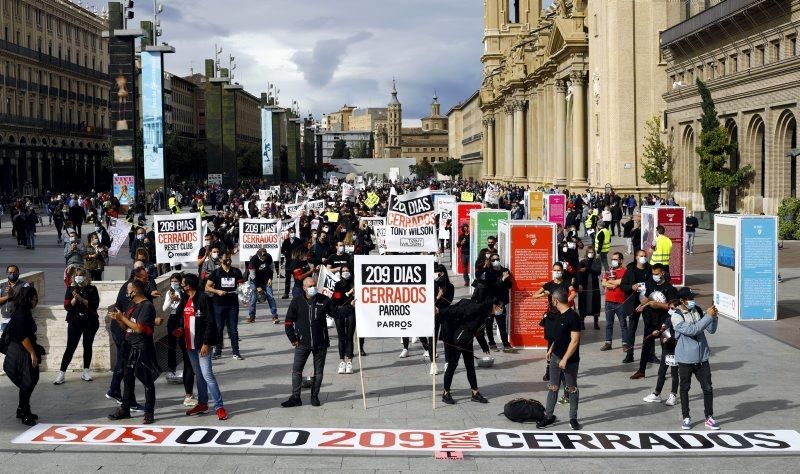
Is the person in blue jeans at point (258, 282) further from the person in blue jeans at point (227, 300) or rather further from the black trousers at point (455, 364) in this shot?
the black trousers at point (455, 364)

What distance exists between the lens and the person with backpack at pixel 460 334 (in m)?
12.6

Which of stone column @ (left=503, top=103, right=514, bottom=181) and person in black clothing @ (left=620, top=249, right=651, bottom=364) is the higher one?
stone column @ (left=503, top=103, right=514, bottom=181)

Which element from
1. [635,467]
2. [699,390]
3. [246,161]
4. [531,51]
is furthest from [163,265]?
[246,161]

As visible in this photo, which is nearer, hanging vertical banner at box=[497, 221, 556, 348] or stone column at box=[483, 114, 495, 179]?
hanging vertical banner at box=[497, 221, 556, 348]

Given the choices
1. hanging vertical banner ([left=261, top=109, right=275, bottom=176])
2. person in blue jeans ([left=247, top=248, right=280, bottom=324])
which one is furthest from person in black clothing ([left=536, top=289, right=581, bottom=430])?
hanging vertical banner ([left=261, top=109, right=275, bottom=176])

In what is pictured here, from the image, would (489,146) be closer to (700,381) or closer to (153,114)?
(153,114)

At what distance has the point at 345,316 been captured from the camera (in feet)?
48.6

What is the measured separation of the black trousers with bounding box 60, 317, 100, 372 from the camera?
1373 cm

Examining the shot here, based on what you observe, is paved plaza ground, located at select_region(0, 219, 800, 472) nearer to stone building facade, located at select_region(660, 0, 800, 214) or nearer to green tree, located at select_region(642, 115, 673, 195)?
stone building facade, located at select_region(660, 0, 800, 214)

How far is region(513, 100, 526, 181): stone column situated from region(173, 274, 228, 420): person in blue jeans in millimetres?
81807

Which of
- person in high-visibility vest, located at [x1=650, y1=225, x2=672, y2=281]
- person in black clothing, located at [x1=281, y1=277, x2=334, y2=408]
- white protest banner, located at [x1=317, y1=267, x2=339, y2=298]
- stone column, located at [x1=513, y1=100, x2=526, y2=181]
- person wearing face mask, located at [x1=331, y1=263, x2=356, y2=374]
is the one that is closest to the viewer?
person in black clothing, located at [x1=281, y1=277, x2=334, y2=408]

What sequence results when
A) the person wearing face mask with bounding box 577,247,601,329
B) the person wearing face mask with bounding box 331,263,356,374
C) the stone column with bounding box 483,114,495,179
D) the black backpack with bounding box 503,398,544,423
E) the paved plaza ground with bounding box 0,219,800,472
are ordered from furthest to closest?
the stone column with bounding box 483,114,495,179
the person wearing face mask with bounding box 577,247,601,329
the person wearing face mask with bounding box 331,263,356,374
the black backpack with bounding box 503,398,544,423
the paved plaza ground with bounding box 0,219,800,472

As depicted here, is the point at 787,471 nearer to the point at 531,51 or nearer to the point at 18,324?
the point at 18,324

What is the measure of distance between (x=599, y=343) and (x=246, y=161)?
115m
